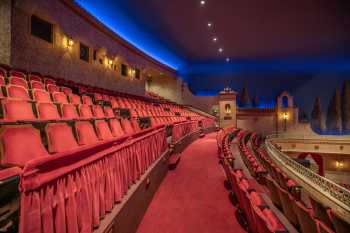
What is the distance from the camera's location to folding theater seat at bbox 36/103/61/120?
1072 millimetres

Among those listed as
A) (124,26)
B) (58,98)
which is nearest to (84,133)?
(58,98)

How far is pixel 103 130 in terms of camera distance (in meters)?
1.10

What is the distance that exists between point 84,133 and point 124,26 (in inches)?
131

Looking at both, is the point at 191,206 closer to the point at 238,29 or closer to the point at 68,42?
the point at 68,42

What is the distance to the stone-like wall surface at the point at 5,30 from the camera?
186cm

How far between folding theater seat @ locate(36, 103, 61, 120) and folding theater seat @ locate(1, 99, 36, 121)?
0.13ft

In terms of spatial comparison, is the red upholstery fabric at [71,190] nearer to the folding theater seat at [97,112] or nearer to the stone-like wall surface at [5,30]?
the folding theater seat at [97,112]

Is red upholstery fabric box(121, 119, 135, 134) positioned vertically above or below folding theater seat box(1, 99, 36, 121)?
below

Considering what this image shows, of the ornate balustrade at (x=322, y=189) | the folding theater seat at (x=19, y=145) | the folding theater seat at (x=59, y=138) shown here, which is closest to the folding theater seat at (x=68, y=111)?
the folding theater seat at (x=59, y=138)

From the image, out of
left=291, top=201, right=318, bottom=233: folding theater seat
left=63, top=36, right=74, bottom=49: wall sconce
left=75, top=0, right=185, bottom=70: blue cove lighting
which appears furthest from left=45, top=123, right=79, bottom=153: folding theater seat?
left=75, top=0, right=185, bottom=70: blue cove lighting

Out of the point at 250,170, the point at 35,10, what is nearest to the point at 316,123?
the point at 250,170

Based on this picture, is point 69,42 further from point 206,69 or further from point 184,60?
point 206,69

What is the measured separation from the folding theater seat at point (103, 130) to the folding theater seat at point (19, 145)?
15.1 inches

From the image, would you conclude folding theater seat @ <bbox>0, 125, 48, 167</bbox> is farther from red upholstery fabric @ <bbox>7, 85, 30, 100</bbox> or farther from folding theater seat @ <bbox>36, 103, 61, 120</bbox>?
red upholstery fabric @ <bbox>7, 85, 30, 100</bbox>
